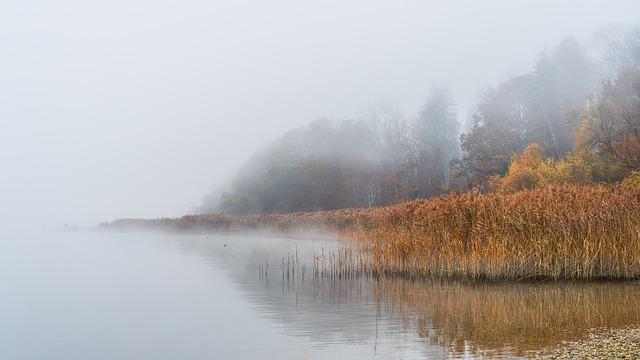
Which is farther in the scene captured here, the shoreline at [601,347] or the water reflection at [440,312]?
the water reflection at [440,312]

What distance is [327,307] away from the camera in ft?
62.3

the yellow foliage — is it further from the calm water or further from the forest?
the calm water

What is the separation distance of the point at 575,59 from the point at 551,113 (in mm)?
13181

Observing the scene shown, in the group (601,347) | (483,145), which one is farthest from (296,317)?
(483,145)

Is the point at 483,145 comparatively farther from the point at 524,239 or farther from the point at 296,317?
the point at 296,317

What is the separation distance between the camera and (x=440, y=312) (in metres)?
17.4

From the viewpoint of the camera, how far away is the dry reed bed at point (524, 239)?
73.8 feet

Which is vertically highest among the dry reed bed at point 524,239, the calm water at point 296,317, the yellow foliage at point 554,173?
the yellow foliage at point 554,173

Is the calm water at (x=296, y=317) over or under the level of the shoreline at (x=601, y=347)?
under

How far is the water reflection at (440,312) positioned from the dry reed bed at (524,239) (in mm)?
717

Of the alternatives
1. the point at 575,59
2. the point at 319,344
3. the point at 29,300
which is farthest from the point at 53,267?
the point at 575,59

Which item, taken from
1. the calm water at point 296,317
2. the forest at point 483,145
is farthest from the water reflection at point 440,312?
the forest at point 483,145

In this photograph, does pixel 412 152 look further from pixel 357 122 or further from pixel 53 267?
pixel 53 267

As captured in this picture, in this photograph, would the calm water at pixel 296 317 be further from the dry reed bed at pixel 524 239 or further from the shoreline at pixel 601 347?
the dry reed bed at pixel 524 239
